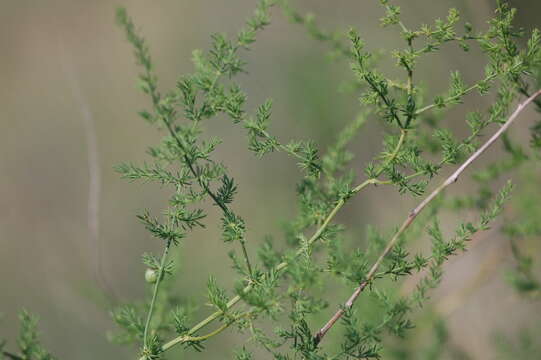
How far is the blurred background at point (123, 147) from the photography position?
1394mm

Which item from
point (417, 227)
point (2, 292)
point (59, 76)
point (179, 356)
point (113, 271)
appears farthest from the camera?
point (59, 76)

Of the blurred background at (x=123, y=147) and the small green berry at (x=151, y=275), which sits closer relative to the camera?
the small green berry at (x=151, y=275)

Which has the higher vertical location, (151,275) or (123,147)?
(123,147)

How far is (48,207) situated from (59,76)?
45 centimetres

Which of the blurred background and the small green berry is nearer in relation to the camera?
the small green berry

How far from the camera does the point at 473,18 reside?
2.93 ft

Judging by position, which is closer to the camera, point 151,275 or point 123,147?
point 151,275

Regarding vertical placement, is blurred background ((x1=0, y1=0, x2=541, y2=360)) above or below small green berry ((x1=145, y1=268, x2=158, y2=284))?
above

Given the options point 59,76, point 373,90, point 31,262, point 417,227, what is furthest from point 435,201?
point 59,76

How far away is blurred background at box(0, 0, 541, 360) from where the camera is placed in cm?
139

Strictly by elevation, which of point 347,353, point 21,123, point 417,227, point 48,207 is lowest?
point 347,353

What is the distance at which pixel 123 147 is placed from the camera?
202 centimetres

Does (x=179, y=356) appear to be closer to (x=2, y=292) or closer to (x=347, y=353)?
(x=347, y=353)

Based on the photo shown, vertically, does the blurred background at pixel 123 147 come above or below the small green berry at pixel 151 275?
above
